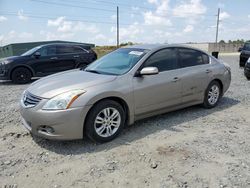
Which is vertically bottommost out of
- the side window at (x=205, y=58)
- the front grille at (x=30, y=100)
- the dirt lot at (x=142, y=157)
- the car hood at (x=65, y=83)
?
the dirt lot at (x=142, y=157)

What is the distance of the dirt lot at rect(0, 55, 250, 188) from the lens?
303cm

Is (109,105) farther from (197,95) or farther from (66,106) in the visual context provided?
(197,95)

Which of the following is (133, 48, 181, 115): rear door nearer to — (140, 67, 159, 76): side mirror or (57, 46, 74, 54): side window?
(140, 67, 159, 76): side mirror

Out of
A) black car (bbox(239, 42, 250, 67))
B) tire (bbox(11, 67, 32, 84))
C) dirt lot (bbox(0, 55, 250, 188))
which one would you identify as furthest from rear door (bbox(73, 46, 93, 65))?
black car (bbox(239, 42, 250, 67))

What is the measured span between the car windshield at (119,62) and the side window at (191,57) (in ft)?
3.12

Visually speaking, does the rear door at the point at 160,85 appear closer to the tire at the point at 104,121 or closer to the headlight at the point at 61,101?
the tire at the point at 104,121

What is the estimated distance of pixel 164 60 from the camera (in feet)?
16.2

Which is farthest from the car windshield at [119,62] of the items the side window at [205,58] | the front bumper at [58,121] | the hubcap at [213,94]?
the hubcap at [213,94]

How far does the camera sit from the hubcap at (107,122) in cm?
396

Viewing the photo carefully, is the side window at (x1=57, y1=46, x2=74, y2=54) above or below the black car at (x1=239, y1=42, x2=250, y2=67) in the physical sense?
above

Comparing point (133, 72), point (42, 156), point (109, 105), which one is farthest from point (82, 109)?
point (133, 72)

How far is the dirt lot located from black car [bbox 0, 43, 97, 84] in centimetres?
513

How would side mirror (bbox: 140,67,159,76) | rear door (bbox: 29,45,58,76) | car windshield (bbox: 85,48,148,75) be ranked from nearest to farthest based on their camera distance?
side mirror (bbox: 140,67,159,76) < car windshield (bbox: 85,48,148,75) < rear door (bbox: 29,45,58,76)

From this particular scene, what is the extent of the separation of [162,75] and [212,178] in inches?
86.6
